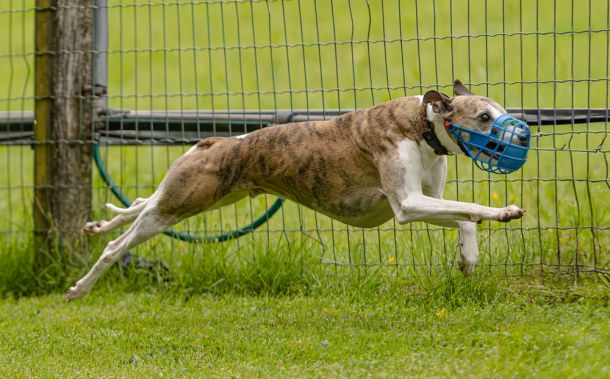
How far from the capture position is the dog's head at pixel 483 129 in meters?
5.13

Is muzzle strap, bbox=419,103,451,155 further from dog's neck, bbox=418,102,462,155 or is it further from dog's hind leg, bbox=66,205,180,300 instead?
dog's hind leg, bbox=66,205,180,300

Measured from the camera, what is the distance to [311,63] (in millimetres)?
14422

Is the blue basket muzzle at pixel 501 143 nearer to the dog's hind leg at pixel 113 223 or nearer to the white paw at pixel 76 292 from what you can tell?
the dog's hind leg at pixel 113 223

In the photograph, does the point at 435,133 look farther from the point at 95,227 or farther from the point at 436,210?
the point at 95,227

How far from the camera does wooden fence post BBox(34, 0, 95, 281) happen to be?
7.67 meters

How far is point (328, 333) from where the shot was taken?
5.79 m

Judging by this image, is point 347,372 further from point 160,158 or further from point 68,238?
point 160,158

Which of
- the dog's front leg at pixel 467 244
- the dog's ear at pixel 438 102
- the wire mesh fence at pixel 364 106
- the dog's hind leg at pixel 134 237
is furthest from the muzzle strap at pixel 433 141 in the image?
the dog's hind leg at pixel 134 237

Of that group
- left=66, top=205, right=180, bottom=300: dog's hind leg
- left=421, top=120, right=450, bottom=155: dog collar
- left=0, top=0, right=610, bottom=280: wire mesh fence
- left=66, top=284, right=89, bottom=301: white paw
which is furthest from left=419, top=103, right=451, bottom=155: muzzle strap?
left=66, top=284, right=89, bottom=301: white paw

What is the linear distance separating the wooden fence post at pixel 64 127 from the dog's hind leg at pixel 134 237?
4.11 ft

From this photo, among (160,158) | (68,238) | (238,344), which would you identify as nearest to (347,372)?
Answer: (238,344)

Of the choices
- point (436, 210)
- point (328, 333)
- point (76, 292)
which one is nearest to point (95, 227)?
point (76, 292)

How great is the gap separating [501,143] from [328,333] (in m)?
1.52

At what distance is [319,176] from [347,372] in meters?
1.43
